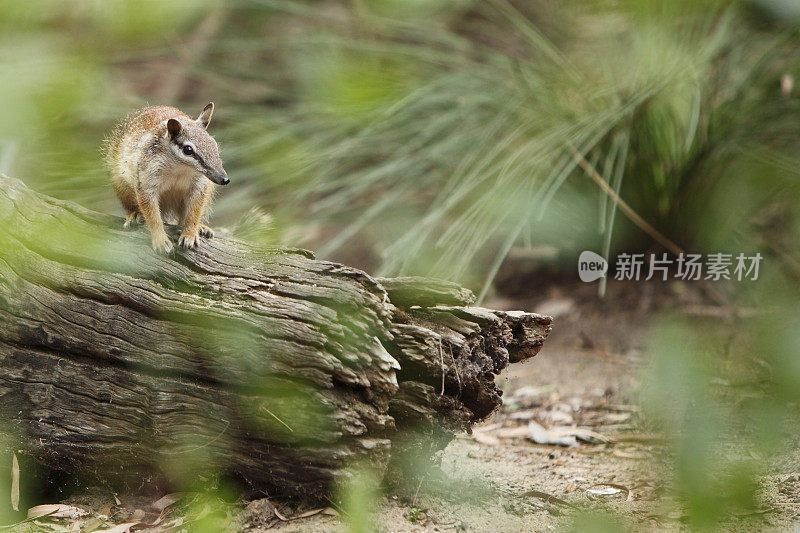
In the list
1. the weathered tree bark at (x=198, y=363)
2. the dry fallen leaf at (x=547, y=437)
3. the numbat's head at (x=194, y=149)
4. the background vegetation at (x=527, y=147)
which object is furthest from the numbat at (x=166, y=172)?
the dry fallen leaf at (x=547, y=437)

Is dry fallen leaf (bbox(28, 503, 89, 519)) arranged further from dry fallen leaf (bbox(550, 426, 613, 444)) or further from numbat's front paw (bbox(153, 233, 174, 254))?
dry fallen leaf (bbox(550, 426, 613, 444))

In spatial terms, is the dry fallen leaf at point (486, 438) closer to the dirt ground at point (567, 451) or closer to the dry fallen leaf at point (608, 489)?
the dirt ground at point (567, 451)

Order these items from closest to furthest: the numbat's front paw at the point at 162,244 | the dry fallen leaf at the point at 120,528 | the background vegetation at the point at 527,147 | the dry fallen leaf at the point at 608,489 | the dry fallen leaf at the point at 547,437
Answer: the dry fallen leaf at the point at 120,528 → the numbat's front paw at the point at 162,244 → the dry fallen leaf at the point at 608,489 → the dry fallen leaf at the point at 547,437 → the background vegetation at the point at 527,147

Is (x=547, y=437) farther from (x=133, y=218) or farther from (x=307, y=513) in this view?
(x=133, y=218)

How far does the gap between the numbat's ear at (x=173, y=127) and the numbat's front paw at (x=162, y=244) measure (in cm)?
33

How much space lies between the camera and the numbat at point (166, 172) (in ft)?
6.88

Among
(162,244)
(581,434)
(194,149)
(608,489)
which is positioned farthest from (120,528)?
(581,434)

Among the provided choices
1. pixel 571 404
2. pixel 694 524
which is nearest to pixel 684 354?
pixel 694 524

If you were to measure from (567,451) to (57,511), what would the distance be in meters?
1.56

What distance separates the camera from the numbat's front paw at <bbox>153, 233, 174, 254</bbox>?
196cm

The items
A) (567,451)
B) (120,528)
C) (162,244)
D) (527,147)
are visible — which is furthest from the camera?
(527,147)

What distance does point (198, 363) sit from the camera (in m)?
1.79

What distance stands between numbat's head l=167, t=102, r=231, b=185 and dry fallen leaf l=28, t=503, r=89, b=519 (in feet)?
2.94

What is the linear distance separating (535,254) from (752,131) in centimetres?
116
